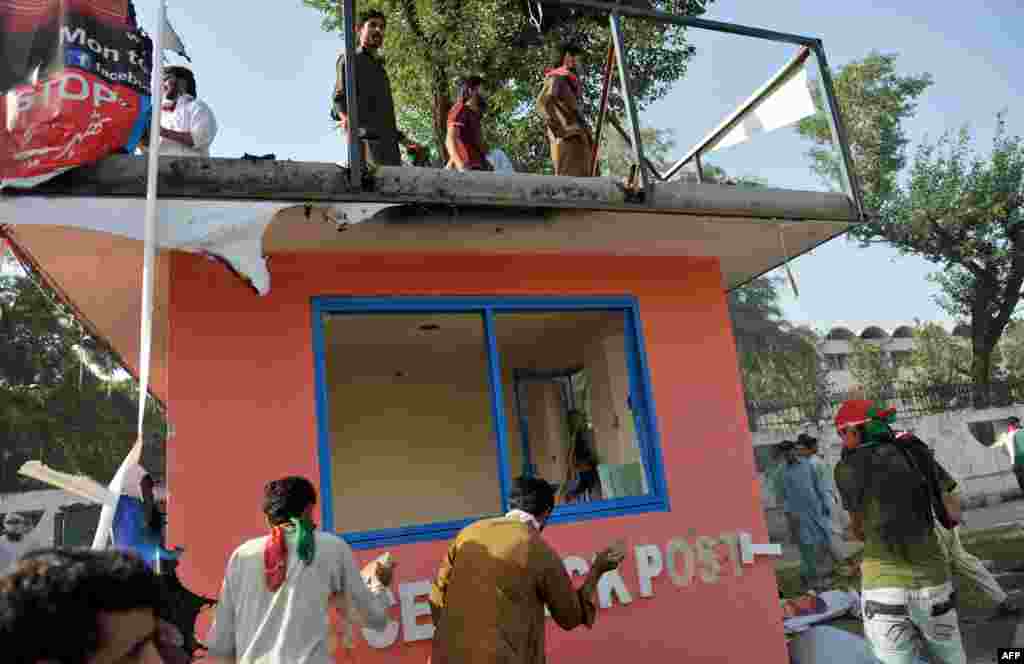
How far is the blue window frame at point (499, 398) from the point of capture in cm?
436

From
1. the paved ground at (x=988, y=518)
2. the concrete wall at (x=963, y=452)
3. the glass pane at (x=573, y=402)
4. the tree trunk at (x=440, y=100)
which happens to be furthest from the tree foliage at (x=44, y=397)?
the concrete wall at (x=963, y=452)

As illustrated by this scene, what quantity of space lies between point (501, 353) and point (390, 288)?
3.56 m

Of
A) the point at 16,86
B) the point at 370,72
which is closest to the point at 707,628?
the point at 370,72

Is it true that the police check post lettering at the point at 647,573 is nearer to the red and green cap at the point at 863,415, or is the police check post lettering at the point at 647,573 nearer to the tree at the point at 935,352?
the red and green cap at the point at 863,415

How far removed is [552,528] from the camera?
4672 millimetres

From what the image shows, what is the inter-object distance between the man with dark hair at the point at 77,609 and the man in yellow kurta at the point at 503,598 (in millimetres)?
1883

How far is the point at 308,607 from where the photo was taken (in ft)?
9.27

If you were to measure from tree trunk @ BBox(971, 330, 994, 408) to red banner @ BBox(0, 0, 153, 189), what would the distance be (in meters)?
21.5

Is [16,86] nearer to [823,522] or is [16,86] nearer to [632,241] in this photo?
[632,241]

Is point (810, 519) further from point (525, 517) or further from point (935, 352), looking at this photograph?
point (935, 352)

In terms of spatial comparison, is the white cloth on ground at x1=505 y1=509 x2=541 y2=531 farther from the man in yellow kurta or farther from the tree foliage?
the tree foliage

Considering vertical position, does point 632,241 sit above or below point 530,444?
above

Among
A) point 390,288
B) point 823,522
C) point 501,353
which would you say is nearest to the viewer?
point 390,288

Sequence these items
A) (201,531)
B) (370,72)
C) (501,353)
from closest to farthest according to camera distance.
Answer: (201,531), (370,72), (501,353)
